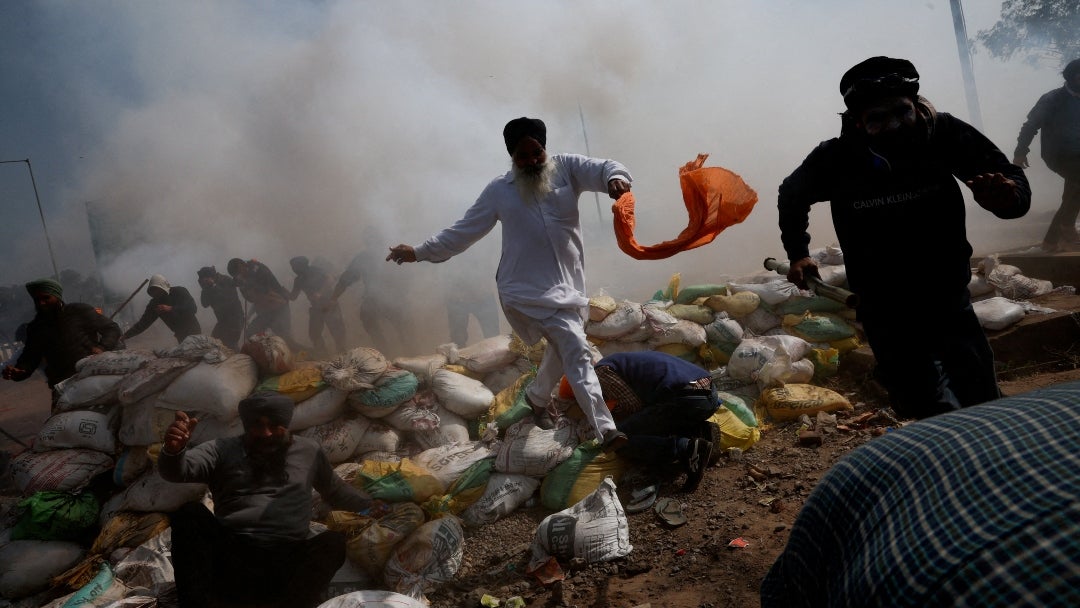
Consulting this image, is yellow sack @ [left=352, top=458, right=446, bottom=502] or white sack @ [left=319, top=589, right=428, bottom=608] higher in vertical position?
yellow sack @ [left=352, top=458, right=446, bottom=502]

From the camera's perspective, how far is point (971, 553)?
26.4 inches

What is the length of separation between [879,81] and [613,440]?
2045 millimetres

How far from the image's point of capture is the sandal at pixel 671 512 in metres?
2.92

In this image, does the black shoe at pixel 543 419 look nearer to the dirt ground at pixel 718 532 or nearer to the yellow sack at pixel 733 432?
the dirt ground at pixel 718 532

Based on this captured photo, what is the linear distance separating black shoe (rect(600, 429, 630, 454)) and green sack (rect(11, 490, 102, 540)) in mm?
3443

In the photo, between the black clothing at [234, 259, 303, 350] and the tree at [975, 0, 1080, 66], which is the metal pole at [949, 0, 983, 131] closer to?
the tree at [975, 0, 1080, 66]

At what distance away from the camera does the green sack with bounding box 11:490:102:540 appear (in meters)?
3.79

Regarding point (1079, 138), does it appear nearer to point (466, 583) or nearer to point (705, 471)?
point (705, 471)

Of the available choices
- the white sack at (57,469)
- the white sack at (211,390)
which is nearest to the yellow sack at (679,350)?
the white sack at (211,390)

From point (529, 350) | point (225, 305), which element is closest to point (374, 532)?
point (529, 350)

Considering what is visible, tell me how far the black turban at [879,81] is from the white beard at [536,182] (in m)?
1.65

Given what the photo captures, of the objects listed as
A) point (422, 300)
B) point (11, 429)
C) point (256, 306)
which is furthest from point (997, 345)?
point (11, 429)

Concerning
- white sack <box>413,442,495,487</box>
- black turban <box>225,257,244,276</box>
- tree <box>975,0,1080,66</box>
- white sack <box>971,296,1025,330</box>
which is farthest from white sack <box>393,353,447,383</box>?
tree <box>975,0,1080,66</box>

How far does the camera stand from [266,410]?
10.5 feet
